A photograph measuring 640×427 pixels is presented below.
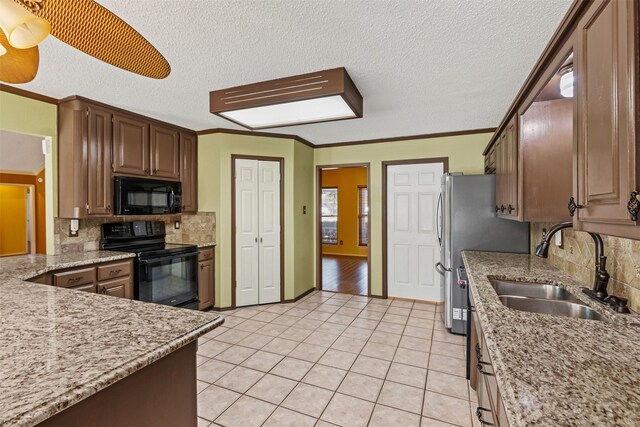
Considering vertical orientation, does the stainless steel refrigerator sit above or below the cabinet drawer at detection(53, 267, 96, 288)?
above

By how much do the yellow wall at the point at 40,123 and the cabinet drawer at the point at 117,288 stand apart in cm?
68

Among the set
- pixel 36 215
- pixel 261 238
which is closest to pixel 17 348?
pixel 261 238

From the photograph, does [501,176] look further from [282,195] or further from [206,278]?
[206,278]

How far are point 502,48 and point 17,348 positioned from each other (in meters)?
2.77

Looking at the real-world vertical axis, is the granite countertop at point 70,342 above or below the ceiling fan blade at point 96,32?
below

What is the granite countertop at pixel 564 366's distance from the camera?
0.68 metres

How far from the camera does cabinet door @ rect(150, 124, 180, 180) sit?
348cm

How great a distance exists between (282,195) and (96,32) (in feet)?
10.6

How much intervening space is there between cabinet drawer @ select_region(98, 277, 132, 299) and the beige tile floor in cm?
87

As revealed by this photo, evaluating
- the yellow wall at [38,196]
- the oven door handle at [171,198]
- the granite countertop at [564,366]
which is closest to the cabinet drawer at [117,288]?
the oven door handle at [171,198]

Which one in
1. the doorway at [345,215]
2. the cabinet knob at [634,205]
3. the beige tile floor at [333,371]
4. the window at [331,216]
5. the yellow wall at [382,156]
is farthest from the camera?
the window at [331,216]

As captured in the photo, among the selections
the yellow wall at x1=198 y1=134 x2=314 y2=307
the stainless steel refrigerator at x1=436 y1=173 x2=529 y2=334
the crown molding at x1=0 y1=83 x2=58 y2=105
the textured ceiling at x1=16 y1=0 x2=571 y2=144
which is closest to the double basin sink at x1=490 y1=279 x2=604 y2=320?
the stainless steel refrigerator at x1=436 y1=173 x2=529 y2=334

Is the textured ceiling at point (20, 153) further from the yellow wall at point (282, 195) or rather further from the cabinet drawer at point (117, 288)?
the cabinet drawer at point (117, 288)

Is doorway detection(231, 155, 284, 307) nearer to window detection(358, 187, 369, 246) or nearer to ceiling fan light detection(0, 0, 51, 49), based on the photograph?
ceiling fan light detection(0, 0, 51, 49)
